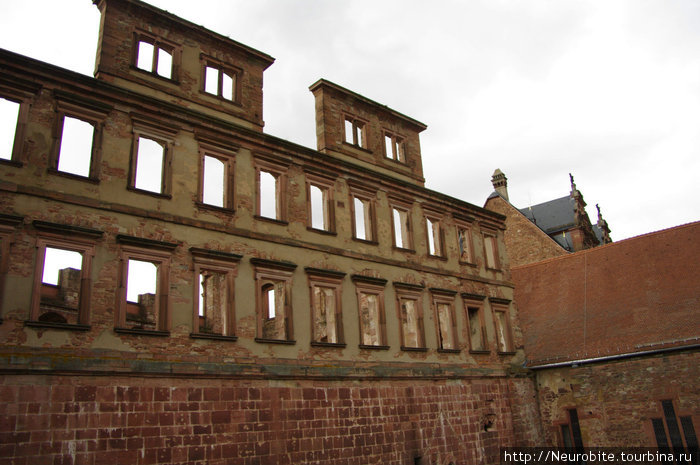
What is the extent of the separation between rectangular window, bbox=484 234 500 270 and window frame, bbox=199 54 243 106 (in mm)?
12099

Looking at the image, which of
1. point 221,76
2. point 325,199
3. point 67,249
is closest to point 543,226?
point 325,199

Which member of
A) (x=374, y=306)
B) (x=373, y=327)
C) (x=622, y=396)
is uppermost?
(x=374, y=306)

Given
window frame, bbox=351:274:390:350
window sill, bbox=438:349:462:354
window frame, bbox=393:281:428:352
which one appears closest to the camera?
window frame, bbox=351:274:390:350

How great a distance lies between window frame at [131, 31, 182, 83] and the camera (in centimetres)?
1609

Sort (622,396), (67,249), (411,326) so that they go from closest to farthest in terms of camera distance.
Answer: (67,249) → (411,326) → (622,396)

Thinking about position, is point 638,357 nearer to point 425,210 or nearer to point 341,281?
point 425,210

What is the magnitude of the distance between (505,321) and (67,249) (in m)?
16.8

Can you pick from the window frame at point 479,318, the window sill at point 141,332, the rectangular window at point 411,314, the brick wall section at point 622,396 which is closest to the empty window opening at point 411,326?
the rectangular window at point 411,314

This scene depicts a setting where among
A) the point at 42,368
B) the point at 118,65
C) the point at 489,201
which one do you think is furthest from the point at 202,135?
the point at 489,201

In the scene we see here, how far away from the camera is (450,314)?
2162cm

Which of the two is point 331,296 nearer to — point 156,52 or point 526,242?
point 156,52

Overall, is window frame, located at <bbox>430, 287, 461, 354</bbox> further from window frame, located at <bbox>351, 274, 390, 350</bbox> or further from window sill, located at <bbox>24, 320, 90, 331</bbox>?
window sill, located at <bbox>24, 320, 90, 331</bbox>

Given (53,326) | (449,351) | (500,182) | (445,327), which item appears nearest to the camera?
(53,326)

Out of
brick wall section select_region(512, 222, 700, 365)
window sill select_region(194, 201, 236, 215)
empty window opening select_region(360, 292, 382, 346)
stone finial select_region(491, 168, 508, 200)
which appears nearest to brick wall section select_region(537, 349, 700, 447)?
brick wall section select_region(512, 222, 700, 365)
